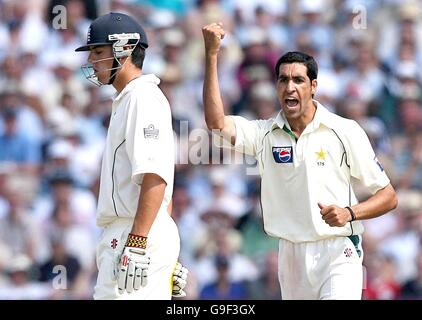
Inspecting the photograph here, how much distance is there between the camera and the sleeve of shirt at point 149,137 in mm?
5445

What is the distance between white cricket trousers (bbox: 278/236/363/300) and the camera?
6266mm

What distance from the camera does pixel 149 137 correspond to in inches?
217

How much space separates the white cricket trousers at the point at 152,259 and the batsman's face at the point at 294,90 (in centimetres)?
117

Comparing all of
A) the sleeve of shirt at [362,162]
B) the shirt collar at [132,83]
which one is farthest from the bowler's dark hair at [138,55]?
the sleeve of shirt at [362,162]

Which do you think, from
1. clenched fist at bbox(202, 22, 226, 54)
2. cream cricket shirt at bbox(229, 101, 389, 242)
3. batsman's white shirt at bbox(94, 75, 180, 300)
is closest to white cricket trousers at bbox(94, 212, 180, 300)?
batsman's white shirt at bbox(94, 75, 180, 300)

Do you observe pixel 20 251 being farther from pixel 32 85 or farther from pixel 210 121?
pixel 210 121

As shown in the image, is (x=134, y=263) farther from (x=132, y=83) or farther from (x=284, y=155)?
(x=284, y=155)

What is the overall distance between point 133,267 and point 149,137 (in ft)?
2.06

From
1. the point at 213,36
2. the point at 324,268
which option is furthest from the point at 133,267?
the point at 213,36

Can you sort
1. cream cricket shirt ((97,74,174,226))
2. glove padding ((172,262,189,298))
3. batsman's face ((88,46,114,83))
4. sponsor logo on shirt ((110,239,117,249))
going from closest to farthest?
cream cricket shirt ((97,74,174,226)) → sponsor logo on shirt ((110,239,117,249)) → glove padding ((172,262,189,298)) → batsman's face ((88,46,114,83))

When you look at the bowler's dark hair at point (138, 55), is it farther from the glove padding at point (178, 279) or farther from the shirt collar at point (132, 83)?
the glove padding at point (178, 279)

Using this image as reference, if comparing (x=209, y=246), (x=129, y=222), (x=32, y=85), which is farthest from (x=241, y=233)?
(x=129, y=222)

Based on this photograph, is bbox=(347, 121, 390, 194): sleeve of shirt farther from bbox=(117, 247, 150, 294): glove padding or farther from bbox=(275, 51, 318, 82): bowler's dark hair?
bbox=(117, 247, 150, 294): glove padding

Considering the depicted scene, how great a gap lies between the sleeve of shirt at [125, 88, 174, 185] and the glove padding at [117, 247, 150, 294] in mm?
351
